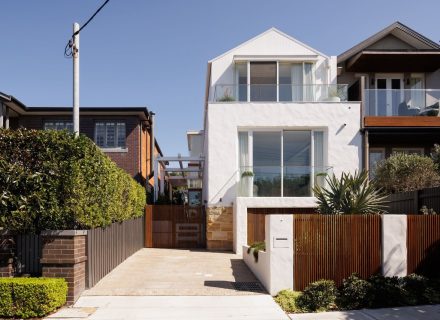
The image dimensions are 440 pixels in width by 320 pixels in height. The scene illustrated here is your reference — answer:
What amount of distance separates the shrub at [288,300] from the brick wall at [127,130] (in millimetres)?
14221

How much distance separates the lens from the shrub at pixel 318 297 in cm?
855

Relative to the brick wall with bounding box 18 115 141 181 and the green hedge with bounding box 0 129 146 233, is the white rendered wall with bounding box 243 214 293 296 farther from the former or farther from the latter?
the brick wall with bounding box 18 115 141 181

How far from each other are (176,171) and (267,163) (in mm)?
9179

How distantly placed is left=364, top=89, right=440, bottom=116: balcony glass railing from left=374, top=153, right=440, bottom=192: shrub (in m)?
3.11

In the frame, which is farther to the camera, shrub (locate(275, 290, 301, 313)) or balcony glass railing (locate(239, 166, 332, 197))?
balcony glass railing (locate(239, 166, 332, 197))

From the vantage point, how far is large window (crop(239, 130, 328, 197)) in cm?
1769

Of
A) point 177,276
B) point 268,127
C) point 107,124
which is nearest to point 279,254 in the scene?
point 177,276

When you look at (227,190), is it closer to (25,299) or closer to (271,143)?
(271,143)


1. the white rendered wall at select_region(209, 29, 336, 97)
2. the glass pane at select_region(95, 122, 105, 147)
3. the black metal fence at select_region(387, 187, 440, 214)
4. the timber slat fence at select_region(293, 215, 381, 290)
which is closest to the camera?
the timber slat fence at select_region(293, 215, 381, 290)

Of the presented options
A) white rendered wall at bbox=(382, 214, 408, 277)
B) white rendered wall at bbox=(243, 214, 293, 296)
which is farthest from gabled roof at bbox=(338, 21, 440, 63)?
white rendered wall at bbox=(243, 214, 293, 296)

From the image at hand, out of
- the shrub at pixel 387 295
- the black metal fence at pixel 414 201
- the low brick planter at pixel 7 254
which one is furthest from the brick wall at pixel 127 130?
the shrub at pixel 387 295

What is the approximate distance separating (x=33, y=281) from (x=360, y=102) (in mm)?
14843

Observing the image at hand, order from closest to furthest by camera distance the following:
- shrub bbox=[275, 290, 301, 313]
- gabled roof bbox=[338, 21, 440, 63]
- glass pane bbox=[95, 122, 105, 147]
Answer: shrub bbox=[275, 290, 301, 313] → gabled roof bbox=[338, 21, 440, 63] → glass pane bbox=[95, 122, 105, 147]

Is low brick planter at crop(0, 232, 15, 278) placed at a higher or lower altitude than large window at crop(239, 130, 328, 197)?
lower
